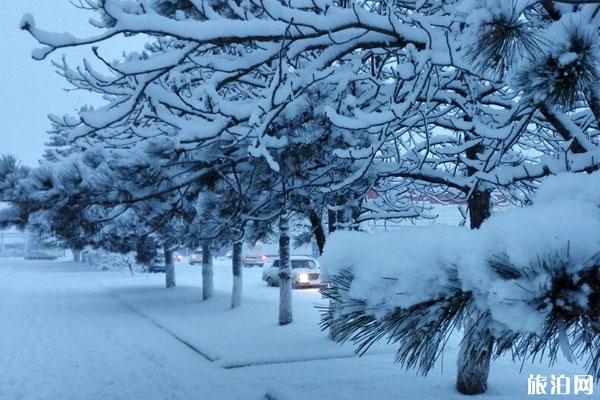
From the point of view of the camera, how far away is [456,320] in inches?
46.6

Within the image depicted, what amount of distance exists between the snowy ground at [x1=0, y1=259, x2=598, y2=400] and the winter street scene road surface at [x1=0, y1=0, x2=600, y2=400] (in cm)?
6

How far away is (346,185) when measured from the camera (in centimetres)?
476

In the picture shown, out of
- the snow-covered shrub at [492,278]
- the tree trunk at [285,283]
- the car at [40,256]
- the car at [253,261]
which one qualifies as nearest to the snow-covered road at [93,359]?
the tree trunk at [285,283]

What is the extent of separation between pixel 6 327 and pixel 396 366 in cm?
950

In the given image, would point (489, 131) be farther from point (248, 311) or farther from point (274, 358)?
point (248, 311)

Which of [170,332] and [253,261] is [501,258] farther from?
[253,261]

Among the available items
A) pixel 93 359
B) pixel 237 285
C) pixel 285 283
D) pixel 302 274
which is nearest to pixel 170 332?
pixel 93 359

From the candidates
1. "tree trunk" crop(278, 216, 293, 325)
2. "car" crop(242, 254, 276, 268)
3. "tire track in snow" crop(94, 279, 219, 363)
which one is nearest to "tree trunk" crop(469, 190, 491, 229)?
"tire track in snow" crop(94, 279, 219, 363)

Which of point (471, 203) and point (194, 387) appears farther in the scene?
point (194, 387)

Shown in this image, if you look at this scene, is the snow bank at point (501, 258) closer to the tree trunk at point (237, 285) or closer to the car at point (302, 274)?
the tree trunk at point (237, 285)

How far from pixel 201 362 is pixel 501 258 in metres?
8.18

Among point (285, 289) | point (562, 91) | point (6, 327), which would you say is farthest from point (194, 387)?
point (6, 327)

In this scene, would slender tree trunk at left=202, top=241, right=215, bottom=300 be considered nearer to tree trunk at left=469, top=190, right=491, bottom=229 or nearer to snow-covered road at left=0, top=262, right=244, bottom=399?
snow-covered road at left=0, top=262, right=244, bottom=399

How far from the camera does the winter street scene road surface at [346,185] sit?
1094mm
